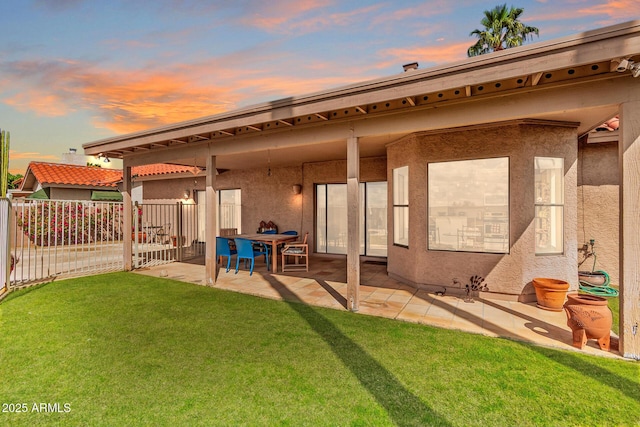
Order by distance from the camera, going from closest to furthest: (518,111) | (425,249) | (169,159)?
(518,111) < (425,249) < (169,159)

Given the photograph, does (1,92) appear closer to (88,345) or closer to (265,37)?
(265,37)

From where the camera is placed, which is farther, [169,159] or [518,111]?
[169,159]

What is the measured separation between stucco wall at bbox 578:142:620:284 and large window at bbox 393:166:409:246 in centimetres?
375

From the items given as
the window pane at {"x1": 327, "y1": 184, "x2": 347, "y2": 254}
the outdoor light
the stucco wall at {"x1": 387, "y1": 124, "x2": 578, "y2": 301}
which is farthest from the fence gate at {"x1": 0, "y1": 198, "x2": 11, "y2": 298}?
the outdoor light

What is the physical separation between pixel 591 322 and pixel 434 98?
3447mm

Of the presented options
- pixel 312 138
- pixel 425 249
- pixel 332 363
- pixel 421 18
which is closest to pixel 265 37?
pixel 421 18

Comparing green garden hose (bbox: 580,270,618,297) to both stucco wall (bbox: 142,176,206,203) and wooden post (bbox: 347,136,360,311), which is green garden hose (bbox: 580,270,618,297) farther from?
stucco wall (bbox: 142,176,206,203)

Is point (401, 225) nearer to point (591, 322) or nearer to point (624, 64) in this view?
point (591, 322)

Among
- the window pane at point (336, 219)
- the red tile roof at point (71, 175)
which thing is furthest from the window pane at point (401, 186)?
the red tile roof at point (71, 175)

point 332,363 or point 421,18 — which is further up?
point 421,18

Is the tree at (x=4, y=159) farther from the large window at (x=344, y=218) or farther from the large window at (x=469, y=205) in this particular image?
the large window at (x=469, y=205)

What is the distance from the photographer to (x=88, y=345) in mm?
3672

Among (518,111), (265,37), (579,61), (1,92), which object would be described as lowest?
(518,111)

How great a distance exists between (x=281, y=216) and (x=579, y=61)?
30.3 feet
